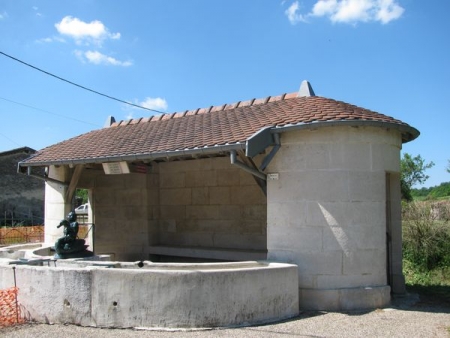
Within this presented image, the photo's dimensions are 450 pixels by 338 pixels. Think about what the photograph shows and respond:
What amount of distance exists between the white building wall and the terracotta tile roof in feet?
1.20

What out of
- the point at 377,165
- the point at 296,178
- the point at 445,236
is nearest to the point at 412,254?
the point at 445,236

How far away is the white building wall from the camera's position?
277 inches

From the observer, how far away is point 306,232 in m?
7.11

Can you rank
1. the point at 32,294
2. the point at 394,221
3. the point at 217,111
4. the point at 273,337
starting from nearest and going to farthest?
1. the point at 273,337
2. the point at 32,294
3. the point at 394,221
4. the point at 217,111

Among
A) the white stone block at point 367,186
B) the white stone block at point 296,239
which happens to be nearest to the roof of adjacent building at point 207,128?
the white stone block at point 367,186

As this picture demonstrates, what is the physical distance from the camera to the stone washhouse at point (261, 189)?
7055 millimetres

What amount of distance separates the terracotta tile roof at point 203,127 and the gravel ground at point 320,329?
9.20ft

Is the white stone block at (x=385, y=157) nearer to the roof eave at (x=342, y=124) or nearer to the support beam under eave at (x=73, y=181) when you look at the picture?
the roof eave at (x=342, y=124)

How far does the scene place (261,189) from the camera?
9312 millimetres

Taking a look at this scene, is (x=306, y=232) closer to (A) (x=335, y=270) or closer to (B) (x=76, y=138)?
(A) (x=335, y=270)

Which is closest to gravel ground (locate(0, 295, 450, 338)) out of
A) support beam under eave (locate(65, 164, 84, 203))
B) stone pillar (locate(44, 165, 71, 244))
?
support beam under eave (locate(65, 164, 84, 203))

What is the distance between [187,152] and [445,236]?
26.0ft

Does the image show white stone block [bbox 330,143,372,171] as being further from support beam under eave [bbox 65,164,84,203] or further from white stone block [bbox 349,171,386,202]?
support beam under eave [bbox 65,164,84,203]

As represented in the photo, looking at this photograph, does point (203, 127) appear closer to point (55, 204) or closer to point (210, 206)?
point (210, 206)
